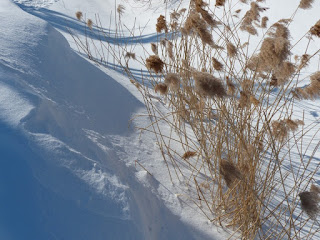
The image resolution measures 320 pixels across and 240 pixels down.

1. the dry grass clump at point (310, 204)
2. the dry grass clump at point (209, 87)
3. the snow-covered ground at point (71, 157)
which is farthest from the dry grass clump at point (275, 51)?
the snow-covered ground at point (71, 157)

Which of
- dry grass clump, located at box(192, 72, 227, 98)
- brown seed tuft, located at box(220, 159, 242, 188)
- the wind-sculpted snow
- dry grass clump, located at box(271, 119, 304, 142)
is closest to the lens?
dry grass clump, located at box(192, 72, 227, 98)

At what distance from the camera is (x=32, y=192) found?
1073mm

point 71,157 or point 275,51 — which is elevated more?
point 275,51

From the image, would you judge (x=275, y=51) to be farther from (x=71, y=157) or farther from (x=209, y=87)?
(x=71, y=157)

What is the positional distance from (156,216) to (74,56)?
118 cm

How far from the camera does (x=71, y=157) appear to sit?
1.25 metres

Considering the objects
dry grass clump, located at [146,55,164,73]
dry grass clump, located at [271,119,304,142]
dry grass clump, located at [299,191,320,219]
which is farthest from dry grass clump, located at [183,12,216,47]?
dry grass clump, located at [299,191,320,219]

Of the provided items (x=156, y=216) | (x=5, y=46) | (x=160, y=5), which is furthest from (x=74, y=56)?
(x=160, y=5)

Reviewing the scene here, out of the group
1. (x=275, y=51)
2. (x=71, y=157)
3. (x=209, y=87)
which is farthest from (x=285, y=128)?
(x=71, y=157)

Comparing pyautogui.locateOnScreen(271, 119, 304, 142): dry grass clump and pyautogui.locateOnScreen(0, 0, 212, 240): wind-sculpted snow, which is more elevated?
pyautogui.locateOnScreen(271, 119, 304, 142): dry grass clump

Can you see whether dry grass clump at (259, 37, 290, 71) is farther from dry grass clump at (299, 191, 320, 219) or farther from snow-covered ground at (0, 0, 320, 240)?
snow-covered ground at (0, 0, 320, 240)

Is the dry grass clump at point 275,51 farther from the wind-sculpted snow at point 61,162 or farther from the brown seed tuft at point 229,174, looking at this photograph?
the wind-sculpted snow at point 61,162

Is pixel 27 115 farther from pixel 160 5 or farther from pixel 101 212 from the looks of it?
pixel 160 5

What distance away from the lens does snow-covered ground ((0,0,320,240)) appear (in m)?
1.07
